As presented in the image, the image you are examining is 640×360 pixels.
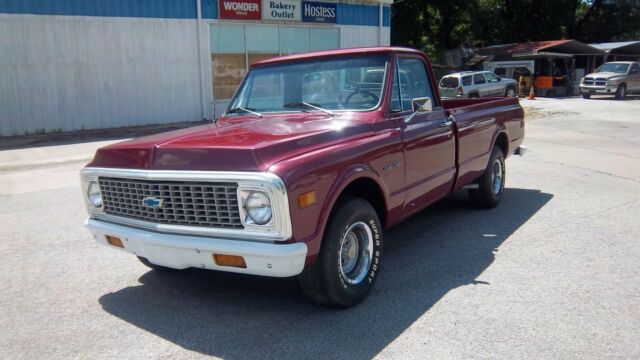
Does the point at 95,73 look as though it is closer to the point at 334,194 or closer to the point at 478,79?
the point at 334,194

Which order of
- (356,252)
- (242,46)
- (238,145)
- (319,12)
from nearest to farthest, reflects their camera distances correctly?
(238,145) < (356,252) < (242,46) < (319,12)

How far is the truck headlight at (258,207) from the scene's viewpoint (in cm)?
350

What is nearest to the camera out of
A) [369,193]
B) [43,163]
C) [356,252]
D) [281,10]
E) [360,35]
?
[356,252]

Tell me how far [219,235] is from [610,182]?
23.3 ft

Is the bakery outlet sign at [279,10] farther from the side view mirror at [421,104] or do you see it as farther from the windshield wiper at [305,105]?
the side view mirror at [421,104]

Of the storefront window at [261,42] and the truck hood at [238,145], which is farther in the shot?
the storefront window at [261,42]

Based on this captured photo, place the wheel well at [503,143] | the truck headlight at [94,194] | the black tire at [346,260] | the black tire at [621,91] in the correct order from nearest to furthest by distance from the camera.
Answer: the black tire at [346,260]
the truck headlight at [94,194]
the wheel well at [503,143]
the black tire at [621,91]

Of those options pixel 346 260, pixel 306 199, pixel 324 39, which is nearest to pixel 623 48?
pixel 324 39

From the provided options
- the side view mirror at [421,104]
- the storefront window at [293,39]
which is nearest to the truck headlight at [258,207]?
the side view mirror at [421,104]

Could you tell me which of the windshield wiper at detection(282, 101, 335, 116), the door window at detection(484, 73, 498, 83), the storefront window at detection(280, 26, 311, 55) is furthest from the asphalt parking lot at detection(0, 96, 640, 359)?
the door window at detection(484, 73, 498, 83)

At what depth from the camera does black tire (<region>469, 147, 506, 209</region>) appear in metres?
6.82

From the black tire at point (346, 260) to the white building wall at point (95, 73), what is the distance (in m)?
13.8

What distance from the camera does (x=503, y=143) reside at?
7.40 m

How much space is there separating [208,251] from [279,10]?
16919 mm
